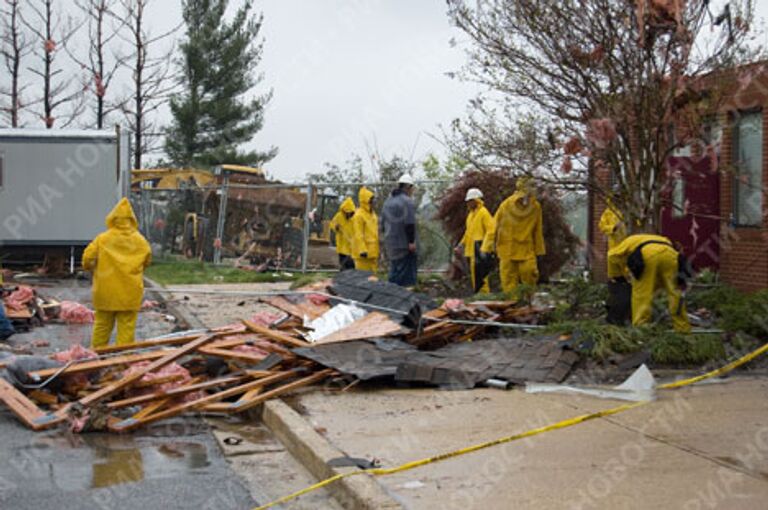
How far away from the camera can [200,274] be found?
2286cm

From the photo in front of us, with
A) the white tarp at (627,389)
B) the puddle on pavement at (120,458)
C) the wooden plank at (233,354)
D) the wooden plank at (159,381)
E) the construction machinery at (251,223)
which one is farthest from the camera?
the construction machinery at (251,223)

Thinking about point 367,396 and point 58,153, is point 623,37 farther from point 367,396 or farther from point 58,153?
point 58,153

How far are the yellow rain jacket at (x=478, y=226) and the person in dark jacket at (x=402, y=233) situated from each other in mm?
877

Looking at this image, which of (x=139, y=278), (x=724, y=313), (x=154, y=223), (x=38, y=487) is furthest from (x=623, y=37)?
(x=154, y=223)

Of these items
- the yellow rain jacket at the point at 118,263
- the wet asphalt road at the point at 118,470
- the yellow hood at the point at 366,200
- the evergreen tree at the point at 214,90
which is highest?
the evergreen tree at the point at 214,90

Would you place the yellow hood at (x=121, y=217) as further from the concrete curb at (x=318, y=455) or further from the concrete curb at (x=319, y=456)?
the concrete curb at (x=319, y=456)

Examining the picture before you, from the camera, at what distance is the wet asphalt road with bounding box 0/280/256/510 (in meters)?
5.59

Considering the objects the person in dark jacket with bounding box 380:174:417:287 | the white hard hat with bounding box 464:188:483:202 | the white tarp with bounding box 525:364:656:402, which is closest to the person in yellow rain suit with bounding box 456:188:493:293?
the white hard hat with bounding box 464:188:483:202

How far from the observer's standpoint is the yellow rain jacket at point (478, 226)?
14490mm

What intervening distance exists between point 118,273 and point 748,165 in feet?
27.0

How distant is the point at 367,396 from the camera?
8.06 meters

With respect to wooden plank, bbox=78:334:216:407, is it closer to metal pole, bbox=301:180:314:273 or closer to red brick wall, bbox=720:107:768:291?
red brick wall, bbox=720:107:768:291

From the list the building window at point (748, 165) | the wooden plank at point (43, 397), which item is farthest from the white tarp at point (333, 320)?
the building window at point (748, 165)

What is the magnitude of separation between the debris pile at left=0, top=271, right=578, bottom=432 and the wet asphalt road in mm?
186
